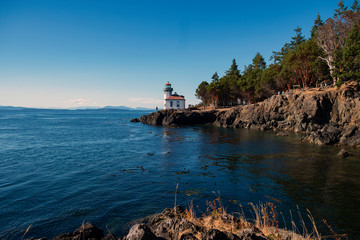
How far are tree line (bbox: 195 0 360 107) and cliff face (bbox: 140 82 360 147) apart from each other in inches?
146

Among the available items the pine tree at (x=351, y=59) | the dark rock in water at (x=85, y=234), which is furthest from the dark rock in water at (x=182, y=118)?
the dark rock in water at (x=85, y=234)

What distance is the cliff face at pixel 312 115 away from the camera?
31.8 metres

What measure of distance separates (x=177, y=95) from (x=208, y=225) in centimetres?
8944

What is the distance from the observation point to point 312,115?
42062 millimetres

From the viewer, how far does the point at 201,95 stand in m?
90.3

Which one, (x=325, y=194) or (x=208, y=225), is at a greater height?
(x=208, y=225)

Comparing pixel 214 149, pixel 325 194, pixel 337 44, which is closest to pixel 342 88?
pixel 337 44

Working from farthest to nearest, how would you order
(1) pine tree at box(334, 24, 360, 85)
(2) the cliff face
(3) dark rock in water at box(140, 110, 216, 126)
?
(3) dark rock in water at box(140, 110, 216, 126) → (1) pine tree at box(334, 24, 360, 85) → (2) the cliff face

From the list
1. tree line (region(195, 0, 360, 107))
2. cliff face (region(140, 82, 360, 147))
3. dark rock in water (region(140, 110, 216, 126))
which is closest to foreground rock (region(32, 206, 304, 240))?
cliff face (region(140, 82, 360, 147))

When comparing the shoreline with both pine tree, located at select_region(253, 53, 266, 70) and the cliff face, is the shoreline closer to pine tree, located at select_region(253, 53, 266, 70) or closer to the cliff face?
the cliff face

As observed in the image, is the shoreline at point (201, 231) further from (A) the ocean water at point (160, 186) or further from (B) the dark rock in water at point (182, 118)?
(B) the dark rock in water at point (182, 118)

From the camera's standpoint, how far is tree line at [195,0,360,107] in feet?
126

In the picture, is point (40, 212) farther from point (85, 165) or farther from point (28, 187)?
point (85, 165)

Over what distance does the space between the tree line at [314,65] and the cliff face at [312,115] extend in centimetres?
371
